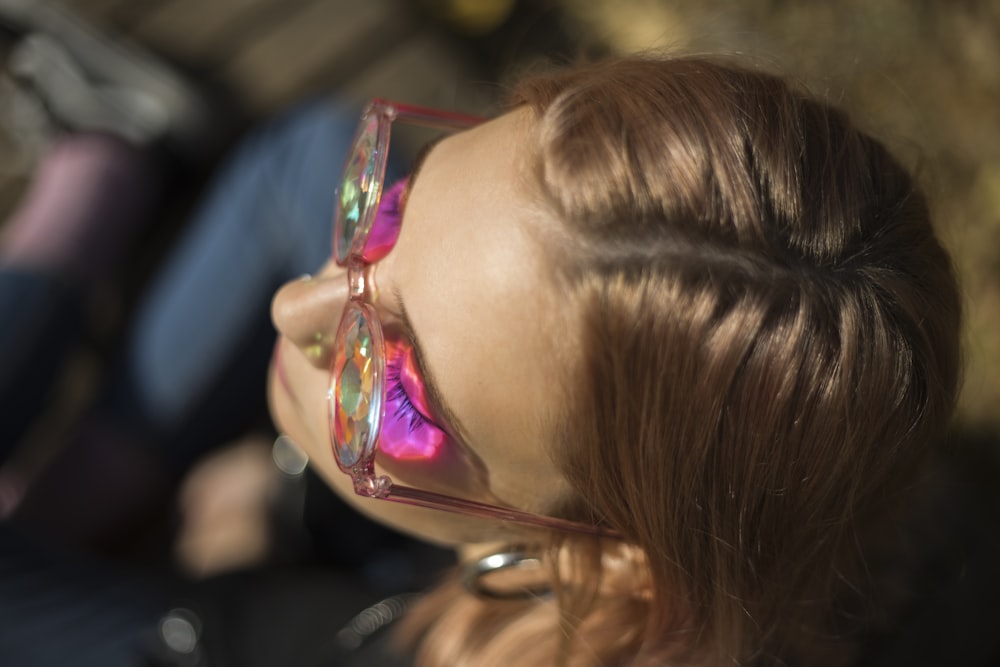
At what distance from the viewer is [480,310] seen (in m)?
0.80

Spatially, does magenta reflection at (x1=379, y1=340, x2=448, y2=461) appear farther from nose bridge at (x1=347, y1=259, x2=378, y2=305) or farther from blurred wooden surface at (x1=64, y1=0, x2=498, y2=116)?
blurred wooden surface at (x1=64, y1=0, x2=498, y2=116)

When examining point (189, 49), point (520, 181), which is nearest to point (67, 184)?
point (189, 49)

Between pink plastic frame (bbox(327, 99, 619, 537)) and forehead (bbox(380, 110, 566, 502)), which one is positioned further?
pink plastic frame (bbox(327, 99, 619, 537))

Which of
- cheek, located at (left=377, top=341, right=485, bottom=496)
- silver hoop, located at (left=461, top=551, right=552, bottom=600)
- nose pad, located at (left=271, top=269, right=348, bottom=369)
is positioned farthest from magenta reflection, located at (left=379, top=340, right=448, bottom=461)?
silver hoop, located at (left=461, top=551, right=552, bottom=600)

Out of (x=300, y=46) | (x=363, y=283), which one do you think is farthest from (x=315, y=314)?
(x=300, y=46)

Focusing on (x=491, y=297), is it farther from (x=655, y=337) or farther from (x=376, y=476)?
(x=376, y=476)

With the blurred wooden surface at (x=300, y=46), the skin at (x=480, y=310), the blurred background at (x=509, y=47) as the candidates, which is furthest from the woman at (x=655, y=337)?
the blurred wooden surface at (x=300, y=46)

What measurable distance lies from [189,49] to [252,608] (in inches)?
62.3

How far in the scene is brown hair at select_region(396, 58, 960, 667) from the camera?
2.54ft

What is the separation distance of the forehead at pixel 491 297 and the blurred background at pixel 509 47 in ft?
3.81

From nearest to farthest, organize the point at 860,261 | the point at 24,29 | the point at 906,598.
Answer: the point at 860,261
the point at 906,598
the point at 24,29

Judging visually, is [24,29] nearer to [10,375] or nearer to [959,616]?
[10,375]

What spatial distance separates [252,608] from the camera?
1.41 m

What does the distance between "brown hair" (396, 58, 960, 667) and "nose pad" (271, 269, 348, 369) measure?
30 centimetres
